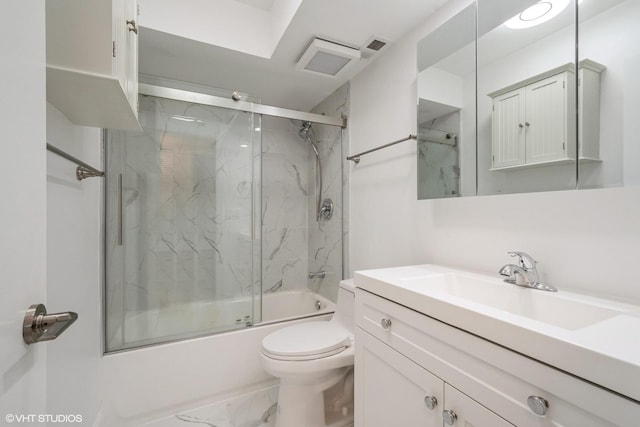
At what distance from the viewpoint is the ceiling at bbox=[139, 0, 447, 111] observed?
1.40m

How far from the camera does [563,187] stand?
91 centimetres

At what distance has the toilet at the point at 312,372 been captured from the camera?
1.29 metres

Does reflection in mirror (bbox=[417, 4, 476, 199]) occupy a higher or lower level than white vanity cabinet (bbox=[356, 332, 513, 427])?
higher

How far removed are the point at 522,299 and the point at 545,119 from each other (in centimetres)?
63

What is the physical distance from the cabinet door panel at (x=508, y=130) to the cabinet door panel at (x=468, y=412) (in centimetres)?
85

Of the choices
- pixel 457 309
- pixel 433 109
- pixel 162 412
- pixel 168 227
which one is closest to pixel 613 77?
pixel 433 109

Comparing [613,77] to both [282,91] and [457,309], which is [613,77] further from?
[282,91]

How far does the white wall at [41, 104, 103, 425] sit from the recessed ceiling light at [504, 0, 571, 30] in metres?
1.71

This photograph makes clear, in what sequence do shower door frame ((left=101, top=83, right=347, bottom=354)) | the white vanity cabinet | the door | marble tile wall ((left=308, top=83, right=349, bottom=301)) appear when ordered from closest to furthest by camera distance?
the door, the white vanity cabinet, shower door frame ((left=101, top=83, right=347, bottom=354)), marble tile wall ((left=308, top=83, right=349, bottom=301))

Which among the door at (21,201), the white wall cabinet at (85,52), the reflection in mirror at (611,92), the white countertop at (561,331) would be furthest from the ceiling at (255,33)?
the white countertop at (561,331)

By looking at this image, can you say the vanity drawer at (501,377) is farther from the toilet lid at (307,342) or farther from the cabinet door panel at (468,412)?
the toilet lid at (307,342)

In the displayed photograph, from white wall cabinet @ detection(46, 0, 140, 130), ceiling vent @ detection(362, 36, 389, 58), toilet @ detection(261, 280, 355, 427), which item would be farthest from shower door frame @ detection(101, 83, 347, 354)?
white wall cabinet @ detection(46, 0, 140, 130)

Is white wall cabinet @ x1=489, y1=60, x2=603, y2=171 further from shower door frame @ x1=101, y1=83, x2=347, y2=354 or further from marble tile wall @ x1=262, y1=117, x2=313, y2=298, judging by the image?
marble tile wall @ x1=262, y1=117, x2=313, y2=298

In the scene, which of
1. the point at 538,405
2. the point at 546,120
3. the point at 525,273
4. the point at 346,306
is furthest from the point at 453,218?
the point at 538,405
